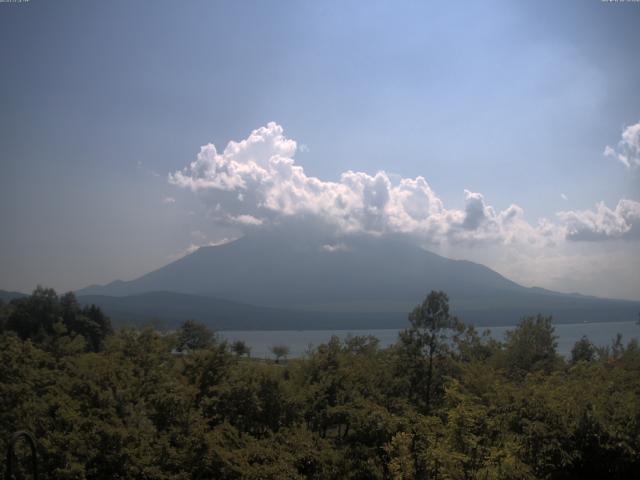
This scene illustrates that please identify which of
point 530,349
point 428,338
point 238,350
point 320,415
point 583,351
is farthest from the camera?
point 583,351

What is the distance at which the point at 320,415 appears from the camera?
16734mm

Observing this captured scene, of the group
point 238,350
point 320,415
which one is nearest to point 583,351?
point 238,350

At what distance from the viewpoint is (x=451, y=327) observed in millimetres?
20812

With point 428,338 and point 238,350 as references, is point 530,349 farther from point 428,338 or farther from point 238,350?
point 238,350

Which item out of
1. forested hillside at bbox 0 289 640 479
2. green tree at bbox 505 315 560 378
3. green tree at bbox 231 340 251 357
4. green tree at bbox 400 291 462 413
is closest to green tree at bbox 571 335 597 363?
green tree at bbox 505 315 560 378

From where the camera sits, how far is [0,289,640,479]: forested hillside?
38.2 ft

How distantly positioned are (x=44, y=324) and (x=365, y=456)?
6244 centimetres

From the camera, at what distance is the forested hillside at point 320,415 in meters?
11.7

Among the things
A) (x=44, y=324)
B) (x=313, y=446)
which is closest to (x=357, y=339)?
(x=313, y=446)

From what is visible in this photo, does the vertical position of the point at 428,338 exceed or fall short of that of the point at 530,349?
it exceeds it

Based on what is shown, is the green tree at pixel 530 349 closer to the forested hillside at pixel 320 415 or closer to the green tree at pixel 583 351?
the green tree at pixel 583 351

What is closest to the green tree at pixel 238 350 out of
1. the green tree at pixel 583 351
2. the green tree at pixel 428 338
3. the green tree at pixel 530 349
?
the green tree at pixel 428 338

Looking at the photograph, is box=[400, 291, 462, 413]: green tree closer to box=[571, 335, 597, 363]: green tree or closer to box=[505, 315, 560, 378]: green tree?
box=[505, 315, 560, 378]: green tree

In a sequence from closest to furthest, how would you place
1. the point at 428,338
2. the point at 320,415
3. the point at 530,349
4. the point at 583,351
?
the point at 320,415 < the point at 428,338 < the point at 530,349 < the point at 583,351
